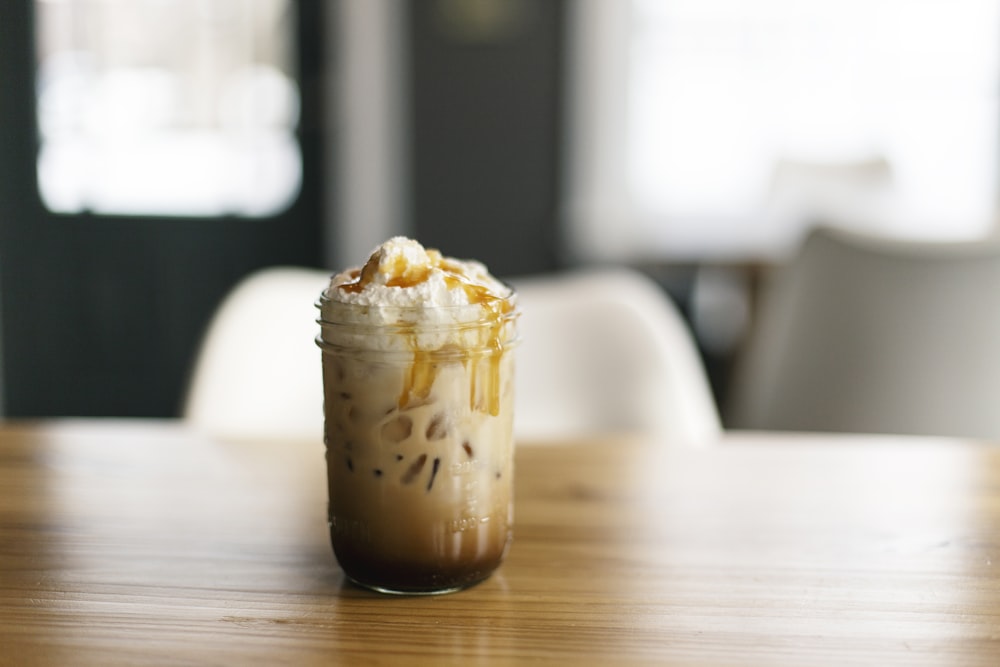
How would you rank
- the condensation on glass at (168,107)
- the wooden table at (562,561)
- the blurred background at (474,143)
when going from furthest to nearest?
the blurred background at (474,143)
the condensation on glass at (168,107)
the wooden table at (562,561)

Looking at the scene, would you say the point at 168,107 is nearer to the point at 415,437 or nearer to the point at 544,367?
the point at 544,367

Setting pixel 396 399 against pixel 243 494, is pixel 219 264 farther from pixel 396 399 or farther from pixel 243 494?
pixel 396 399

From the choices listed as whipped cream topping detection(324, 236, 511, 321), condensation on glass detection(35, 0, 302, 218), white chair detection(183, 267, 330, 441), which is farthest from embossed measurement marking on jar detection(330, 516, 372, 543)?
condensation on glass detection(35, 0, 302, 218)

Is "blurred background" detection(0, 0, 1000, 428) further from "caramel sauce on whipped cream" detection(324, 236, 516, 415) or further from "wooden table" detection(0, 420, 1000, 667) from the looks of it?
"caramel sauce on whipped cream" detection(324, 236, 516, 415)

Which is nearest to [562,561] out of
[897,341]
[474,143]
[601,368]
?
[601,368]

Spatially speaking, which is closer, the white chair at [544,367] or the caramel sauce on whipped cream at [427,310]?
the caramel sauce on whipped cream at [427,310]

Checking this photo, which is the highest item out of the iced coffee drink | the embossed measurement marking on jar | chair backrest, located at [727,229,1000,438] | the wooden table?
the iced coffee drink

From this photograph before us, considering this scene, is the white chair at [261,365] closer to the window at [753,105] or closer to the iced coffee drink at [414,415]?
the iced coffee drink at [414,415]

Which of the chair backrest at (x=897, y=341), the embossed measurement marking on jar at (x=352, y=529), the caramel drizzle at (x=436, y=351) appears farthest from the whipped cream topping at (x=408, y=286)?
the chair backrest at (x=897, y=341)
